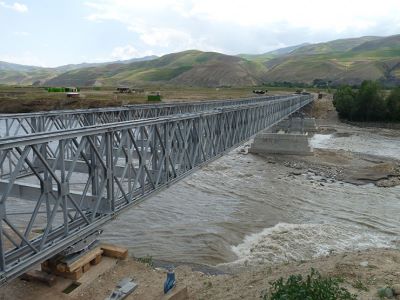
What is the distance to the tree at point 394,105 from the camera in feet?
267

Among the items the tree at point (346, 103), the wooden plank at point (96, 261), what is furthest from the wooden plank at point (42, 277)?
the tree at point (346, 103)

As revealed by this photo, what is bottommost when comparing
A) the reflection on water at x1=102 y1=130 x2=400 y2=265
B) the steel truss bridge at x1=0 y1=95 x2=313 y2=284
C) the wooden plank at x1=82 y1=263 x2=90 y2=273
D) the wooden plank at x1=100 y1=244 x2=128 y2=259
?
the reflection on water at x1=102 y1=130 x2=400 y2=265

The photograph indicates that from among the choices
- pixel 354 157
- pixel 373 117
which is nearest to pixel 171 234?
pixel 354 157

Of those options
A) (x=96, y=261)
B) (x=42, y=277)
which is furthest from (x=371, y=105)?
(x=42, y=277)

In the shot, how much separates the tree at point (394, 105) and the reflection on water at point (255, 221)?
52.7 metres

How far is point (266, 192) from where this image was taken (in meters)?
33.7

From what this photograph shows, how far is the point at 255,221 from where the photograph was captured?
2600 cm

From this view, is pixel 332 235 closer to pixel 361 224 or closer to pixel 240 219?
pixel 361 224

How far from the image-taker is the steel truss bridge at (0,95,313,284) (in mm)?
9141

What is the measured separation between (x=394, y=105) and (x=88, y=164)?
3288 inches

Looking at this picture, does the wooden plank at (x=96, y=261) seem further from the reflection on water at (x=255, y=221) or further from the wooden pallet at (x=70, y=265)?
the reflection on water at (x=255, y=221)

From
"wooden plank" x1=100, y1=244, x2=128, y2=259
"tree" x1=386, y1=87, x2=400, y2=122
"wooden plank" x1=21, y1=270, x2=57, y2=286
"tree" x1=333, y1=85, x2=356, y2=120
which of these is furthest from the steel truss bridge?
"tree" x1=333, y1=85, x2=356, y2=120

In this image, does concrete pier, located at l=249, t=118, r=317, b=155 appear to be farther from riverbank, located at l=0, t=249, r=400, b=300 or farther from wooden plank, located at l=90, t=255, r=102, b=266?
wooden plank, located at l=90, t=255, r=102, b=266

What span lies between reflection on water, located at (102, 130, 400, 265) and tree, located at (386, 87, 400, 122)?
5274cm
